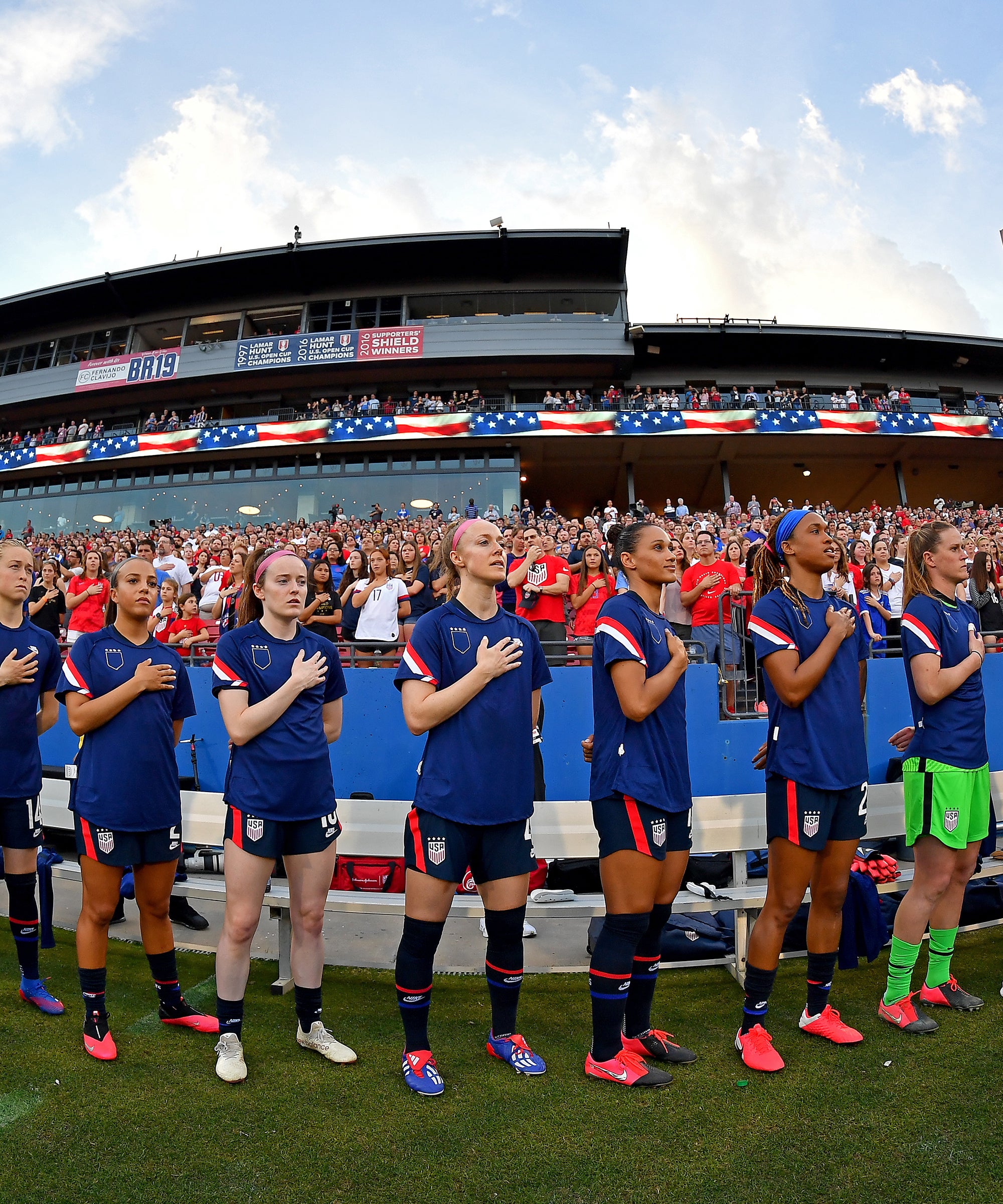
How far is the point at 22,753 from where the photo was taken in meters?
3.42

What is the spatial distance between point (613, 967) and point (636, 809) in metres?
0.55

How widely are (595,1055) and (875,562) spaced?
285 inches

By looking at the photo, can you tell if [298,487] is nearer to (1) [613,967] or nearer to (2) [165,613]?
(2) [165,613]

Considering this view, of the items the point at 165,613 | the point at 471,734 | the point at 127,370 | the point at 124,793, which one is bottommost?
the point at 124,793

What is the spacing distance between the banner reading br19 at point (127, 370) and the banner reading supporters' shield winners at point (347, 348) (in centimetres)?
394

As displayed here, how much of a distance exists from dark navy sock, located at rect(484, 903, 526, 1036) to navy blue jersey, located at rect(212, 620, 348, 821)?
0.76 m

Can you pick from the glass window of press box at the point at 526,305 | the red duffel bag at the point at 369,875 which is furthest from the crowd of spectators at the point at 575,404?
the red duffel bag at the point at 369,875

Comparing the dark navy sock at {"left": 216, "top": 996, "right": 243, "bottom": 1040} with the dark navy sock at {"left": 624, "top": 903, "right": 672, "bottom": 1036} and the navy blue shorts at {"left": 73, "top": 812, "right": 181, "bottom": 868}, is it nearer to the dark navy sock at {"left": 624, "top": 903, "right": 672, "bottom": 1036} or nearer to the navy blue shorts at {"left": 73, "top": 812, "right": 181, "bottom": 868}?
the navy blue shorts at {"left": 73, "top": 812, "right": 181, "bottom": 868}

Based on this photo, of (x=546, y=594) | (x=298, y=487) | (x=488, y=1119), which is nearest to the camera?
(x=488, y=1119)

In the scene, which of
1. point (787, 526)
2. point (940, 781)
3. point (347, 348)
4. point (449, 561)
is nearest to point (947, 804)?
point (940, 781)

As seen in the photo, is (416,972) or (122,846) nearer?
(416,972)

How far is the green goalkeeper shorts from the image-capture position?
3062 mm

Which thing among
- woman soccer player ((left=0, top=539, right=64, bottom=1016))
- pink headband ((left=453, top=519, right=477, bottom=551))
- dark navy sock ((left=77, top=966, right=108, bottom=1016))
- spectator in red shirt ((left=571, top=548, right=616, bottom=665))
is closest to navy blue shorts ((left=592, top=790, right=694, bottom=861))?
pink headband ((left=453, top=519, right=477, bottom=551))

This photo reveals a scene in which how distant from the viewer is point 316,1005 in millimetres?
2910
